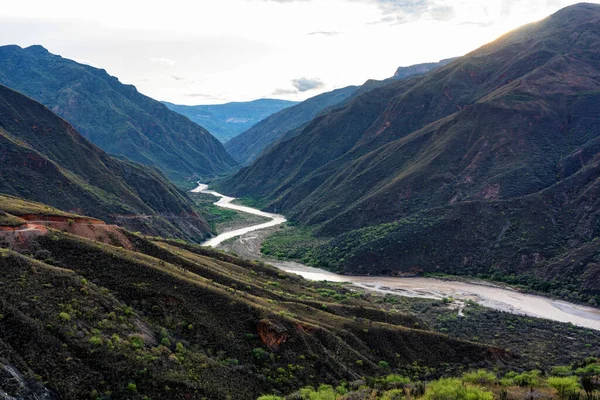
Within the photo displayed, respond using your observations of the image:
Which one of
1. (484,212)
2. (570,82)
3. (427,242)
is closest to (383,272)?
(427,242)

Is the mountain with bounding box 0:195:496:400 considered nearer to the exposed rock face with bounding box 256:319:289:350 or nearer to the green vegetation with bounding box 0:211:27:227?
the exposed rock face with bounding box 256:319:289:350

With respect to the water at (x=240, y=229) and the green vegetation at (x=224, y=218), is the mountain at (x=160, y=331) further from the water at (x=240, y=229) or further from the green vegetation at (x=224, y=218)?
the green vegetation at (x=224, y=218)

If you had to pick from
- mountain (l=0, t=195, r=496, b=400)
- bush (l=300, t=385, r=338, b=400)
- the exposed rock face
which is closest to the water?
mountain (l=0, t=195, r=496, b=400)

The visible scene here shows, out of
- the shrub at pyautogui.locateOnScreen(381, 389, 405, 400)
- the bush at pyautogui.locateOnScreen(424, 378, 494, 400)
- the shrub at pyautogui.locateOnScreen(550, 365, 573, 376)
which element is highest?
the bush at pyautogui.locateOnScreen(424, 378, 494, 400)

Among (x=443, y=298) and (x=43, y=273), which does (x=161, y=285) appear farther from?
(x=443, y=298)

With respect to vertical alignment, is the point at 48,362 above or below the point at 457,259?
above

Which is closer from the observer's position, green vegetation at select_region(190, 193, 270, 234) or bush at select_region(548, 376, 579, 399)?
bush at select_region(548, 376, 579, 399)
